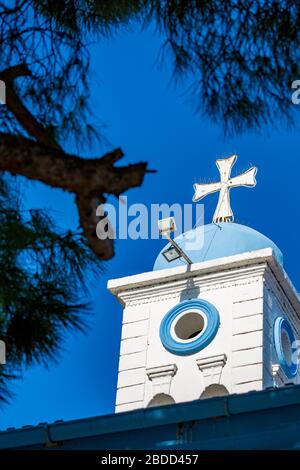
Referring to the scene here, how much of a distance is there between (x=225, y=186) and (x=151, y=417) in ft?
50.4

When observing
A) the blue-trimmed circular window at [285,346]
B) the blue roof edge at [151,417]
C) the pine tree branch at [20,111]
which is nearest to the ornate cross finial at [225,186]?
the blue-trimmed circular window at [285,346]

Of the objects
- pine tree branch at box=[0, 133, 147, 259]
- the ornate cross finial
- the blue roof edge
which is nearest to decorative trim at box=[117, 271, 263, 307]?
the ornate cross finial

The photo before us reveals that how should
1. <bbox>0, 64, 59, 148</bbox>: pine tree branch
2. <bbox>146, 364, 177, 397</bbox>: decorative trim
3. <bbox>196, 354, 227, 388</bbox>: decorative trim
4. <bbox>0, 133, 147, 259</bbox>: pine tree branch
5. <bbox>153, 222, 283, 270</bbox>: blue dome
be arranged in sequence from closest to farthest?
<bbox>0, 133, 147, 259</bbox>: pine tree branch
<bbox>0, 64, 59, 148</bbox>: pine tree branch
<bbox>196, 354, 227, 388</bbox>: decorative trim
<bbox>146, 364, 177, 397</bbox>: decorative trim
<bbox>153, 222, 283, 270</bbox>: blue dome

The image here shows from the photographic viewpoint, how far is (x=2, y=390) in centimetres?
849

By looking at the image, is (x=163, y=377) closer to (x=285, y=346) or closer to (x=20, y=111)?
(x=285, y=346)

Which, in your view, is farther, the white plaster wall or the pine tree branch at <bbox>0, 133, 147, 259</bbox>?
the white plaster wall

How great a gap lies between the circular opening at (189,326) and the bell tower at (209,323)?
0.07 ft

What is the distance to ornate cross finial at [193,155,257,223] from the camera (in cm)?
2908

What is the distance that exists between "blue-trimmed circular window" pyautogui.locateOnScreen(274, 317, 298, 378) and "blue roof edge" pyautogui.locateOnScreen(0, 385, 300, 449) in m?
11.9

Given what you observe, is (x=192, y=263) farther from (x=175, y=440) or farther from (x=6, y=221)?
(x=6, y=221)

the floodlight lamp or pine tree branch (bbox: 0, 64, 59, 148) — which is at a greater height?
the floodlight lamp

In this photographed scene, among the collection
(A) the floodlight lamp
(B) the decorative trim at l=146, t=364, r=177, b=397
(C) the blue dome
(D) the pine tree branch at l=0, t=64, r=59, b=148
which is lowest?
(D) the pine tree branch at l=0, t=64, r=59, b=148

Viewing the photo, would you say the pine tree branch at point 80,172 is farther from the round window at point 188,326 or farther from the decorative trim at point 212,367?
the round window at point 188,326

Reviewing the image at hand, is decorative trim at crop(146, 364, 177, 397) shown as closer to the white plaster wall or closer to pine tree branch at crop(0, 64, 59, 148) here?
the white plaster wall
